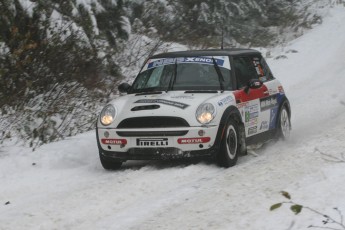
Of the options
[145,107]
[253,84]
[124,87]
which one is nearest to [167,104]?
[145,107]

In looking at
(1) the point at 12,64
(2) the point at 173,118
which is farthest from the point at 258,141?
(1) the point at 12,64

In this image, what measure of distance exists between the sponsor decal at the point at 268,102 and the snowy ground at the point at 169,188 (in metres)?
0.64

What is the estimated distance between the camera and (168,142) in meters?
7.51

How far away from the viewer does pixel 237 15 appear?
22.0 metres

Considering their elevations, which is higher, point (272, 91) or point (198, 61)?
point (198, 61)

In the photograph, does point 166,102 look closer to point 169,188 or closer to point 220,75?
point 220,75

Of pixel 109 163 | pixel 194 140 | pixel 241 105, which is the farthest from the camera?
pixel 241 105

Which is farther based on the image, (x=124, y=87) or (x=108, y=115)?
(x=124, y=87)

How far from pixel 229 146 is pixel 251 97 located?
3.80 ft

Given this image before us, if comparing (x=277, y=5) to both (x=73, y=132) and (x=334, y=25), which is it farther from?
(x=73, y=132)

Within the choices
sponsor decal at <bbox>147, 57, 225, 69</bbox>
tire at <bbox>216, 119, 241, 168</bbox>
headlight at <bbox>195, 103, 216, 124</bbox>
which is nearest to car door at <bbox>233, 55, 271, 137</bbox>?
sponsor decal at <bbox>147, 57, 225, 69</bbox>

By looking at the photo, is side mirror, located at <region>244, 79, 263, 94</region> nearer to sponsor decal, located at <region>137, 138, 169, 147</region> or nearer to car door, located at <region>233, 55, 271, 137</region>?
car door, located at <region>233, 55, 271, 137</region>

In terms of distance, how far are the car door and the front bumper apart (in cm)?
95

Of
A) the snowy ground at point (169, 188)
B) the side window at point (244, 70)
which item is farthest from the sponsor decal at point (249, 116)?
the snowy ground at point (169, 188)
